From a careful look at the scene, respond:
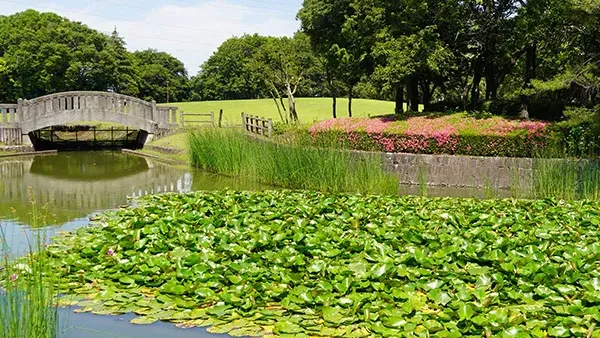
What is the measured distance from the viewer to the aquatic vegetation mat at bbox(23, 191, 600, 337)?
4.14m

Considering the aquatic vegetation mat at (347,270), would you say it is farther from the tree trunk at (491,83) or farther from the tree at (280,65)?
the tree at (280,65)

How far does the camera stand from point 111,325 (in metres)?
4.40

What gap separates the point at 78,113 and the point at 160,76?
3537 centimetres

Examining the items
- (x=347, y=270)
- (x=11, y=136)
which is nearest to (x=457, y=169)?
(x=347, y=270)

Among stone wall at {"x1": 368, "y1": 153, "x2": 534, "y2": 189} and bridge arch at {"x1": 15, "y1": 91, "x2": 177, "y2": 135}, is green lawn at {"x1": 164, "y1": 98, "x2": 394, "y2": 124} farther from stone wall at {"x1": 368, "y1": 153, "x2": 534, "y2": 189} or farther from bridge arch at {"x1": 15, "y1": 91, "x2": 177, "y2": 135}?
stone wall at {"x1": 368, "y1": 153, "x2": 534, "y2": 189}

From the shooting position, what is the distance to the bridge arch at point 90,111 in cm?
2153

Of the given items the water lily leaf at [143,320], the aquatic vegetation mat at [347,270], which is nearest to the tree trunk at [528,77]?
the aquatic vegetation mat at [347,270]

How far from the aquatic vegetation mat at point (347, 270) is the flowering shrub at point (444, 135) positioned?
17.9 ft

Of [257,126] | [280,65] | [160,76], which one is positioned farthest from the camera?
[160,76]

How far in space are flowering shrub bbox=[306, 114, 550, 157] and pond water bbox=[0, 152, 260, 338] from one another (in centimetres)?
338

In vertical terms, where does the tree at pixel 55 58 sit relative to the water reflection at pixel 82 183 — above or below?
above

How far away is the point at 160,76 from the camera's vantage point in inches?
2229

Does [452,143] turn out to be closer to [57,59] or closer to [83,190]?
[83,190]

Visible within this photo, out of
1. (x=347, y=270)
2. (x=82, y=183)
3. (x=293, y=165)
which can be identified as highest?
(x=293, y=165)
